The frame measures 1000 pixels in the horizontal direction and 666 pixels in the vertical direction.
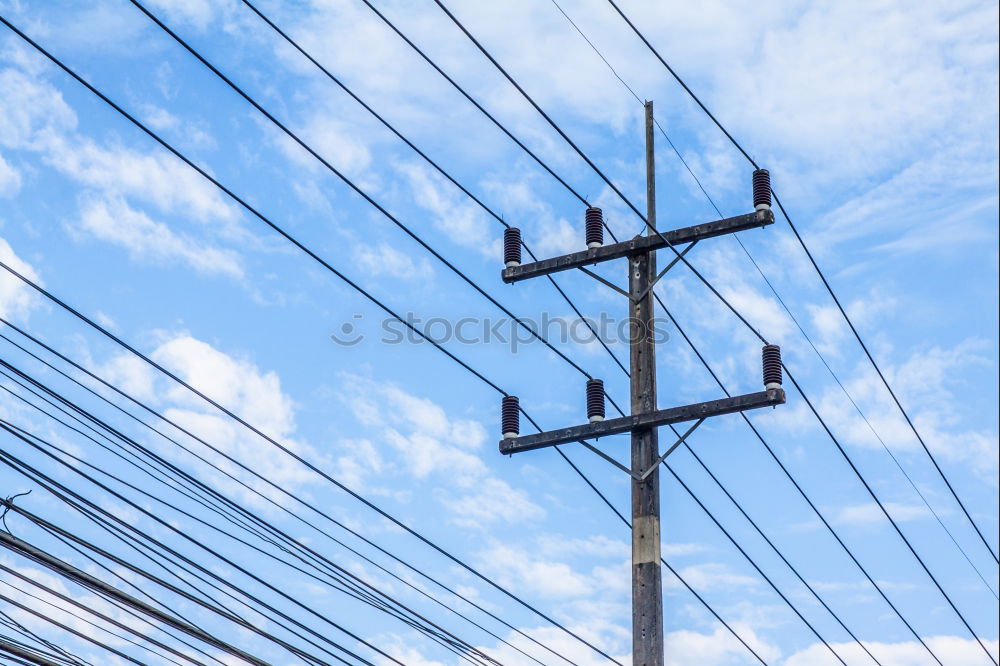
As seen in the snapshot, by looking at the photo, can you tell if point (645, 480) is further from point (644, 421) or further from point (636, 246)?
point (636, 246)

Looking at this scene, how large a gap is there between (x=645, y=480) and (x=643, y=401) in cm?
94

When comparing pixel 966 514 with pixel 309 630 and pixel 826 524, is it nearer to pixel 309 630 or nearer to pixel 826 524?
pixel 826 524

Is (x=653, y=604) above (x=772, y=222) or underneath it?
underneath

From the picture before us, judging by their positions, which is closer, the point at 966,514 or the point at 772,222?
the point at 772,222

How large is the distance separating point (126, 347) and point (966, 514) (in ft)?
54.7

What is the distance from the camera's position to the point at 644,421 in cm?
1627

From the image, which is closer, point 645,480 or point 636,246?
point 645,480

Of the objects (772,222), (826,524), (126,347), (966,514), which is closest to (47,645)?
(126,347)

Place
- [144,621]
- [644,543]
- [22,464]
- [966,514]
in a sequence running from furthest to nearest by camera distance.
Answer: [966,514], [644,543], [144,621], [22,464]

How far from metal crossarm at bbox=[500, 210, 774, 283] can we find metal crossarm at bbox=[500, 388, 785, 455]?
206 centimetres

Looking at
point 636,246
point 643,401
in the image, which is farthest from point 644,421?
point 636,246

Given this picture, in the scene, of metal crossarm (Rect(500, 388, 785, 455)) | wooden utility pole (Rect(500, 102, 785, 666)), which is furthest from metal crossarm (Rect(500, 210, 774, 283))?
metal crossarm (Rect(500, 388, 785, 455))

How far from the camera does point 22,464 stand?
13523 millimetres

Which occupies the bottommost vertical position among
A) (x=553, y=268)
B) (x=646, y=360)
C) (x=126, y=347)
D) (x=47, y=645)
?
(x=47, y=645)
